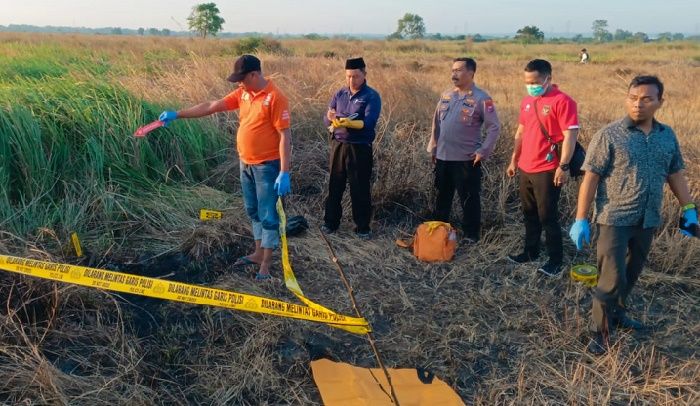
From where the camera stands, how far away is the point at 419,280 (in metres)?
4.33

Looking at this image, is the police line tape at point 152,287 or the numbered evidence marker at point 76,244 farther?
the numbered evidence marker at point 76,244

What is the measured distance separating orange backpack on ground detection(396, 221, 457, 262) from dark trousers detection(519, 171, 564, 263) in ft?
2.11

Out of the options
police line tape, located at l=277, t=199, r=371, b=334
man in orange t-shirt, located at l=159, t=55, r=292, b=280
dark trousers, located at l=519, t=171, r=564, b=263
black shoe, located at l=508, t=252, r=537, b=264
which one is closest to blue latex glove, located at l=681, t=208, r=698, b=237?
dark trousers, located at l=519, t=171, r=564, b=263

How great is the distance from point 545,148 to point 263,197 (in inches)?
83.7

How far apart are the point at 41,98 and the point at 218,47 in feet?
52.0

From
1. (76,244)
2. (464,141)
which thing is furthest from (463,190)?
(76,244)

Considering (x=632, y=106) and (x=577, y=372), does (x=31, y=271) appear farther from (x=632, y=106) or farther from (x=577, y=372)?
(x=632, y=106)

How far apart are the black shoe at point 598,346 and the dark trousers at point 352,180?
7.66 ft

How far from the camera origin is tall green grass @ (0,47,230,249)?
444 cm

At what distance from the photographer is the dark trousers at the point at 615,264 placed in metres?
3.16

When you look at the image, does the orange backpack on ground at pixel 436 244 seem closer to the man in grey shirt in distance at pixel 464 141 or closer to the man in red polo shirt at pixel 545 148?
the man in grey shirt in distance at pixel 464 141

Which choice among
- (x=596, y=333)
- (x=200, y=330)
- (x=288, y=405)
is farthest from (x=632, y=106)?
(x=200, y=330)

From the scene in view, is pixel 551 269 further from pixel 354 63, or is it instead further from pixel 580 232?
pixel 354 63

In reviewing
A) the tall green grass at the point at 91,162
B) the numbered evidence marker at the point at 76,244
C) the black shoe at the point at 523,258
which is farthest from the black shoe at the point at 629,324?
the numbered evidence marker at the point at 76,244
